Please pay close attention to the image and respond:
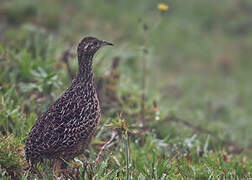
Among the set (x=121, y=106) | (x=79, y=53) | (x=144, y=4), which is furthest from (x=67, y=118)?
(x=144, y=4)

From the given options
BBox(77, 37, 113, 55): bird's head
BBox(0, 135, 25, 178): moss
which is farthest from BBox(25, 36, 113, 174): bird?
BBox(0, 135, 25, 178): moss

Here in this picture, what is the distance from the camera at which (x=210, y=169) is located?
3.78m

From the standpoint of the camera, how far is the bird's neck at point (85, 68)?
3691 mm

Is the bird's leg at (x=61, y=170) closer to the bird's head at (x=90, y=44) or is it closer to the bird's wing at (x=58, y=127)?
the bird's wing at (x=58, y=127)

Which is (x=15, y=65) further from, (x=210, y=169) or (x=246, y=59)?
(x=246, y=59)

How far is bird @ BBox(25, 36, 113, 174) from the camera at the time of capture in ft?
11.3

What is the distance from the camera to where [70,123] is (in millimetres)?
3471

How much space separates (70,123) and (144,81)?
312 cm

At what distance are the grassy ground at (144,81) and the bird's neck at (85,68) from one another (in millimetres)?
504

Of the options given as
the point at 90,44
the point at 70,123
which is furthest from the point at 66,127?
the point at 90,44

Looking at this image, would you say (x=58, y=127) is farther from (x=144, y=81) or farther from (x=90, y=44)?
(x=144, y=81)

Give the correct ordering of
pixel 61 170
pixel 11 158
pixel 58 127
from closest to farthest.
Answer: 1. pixel 58 127
2. pixel 11 158
3. pixel 61 170

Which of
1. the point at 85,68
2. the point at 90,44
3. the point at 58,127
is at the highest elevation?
the point at 90,44

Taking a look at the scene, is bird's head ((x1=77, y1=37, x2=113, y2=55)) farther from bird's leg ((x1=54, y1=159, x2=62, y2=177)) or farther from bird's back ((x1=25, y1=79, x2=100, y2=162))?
bird's leg ((x1=54, y1=159, x2=62, y2=177))
